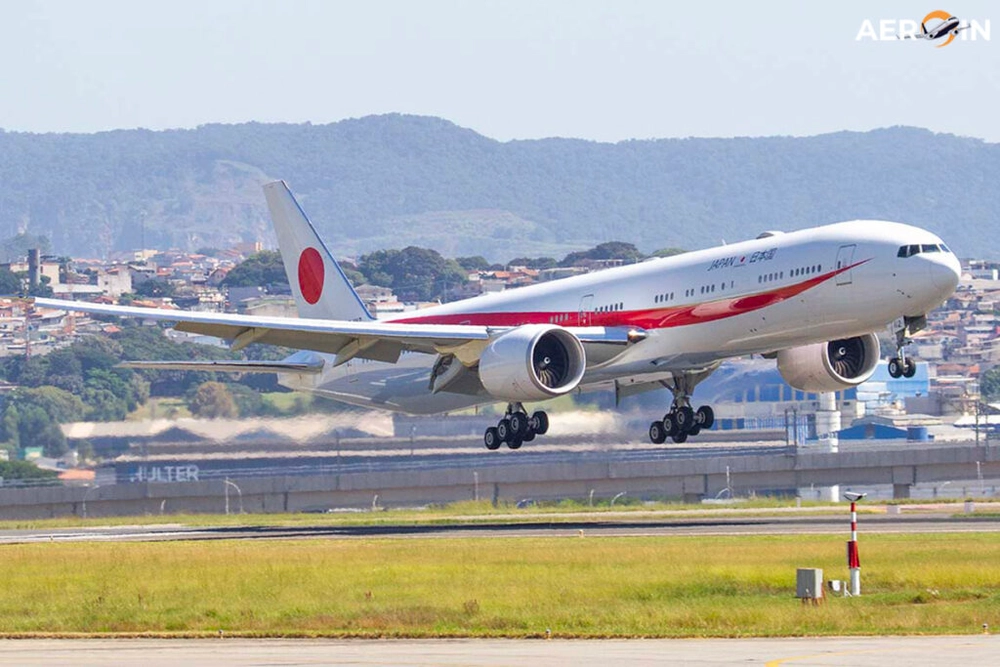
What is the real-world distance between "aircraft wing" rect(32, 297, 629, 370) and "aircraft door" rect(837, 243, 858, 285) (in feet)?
23.1

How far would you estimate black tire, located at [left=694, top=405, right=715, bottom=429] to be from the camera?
5697 cm

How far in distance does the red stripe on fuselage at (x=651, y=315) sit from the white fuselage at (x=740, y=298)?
0.09 feet

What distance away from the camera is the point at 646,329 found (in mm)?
53406

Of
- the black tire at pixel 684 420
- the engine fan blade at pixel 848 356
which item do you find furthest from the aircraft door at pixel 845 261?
the black tire at pixel 684 420

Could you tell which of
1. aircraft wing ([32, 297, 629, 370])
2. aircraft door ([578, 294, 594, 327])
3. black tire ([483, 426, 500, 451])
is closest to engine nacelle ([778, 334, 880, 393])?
aircraft door ([578, 294, 594, 327])

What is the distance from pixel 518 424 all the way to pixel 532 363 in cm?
413

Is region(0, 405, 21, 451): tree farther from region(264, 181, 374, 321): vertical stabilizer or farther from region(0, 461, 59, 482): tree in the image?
region(264, 181, 374, 321): vertical stabilizer

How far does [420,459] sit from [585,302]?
32.9 meters

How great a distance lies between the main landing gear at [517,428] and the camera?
184ft

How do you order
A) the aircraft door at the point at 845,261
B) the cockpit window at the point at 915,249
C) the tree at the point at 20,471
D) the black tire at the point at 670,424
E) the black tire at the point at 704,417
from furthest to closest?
the tree at the point at 20,471, the black tire at the point at 704,417, the black tire at the point at 670,424, the aircraft door at the point at 845,261, the cockpit window at the point at 915,249

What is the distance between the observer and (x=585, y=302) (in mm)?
55812

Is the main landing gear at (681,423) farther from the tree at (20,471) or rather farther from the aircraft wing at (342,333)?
the tree at (20,471)

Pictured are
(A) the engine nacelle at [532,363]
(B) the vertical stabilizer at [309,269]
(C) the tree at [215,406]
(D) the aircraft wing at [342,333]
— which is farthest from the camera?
(C) the tree at [215,406]

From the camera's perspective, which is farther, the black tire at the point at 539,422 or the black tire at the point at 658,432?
the black tire at the point at 658,432
